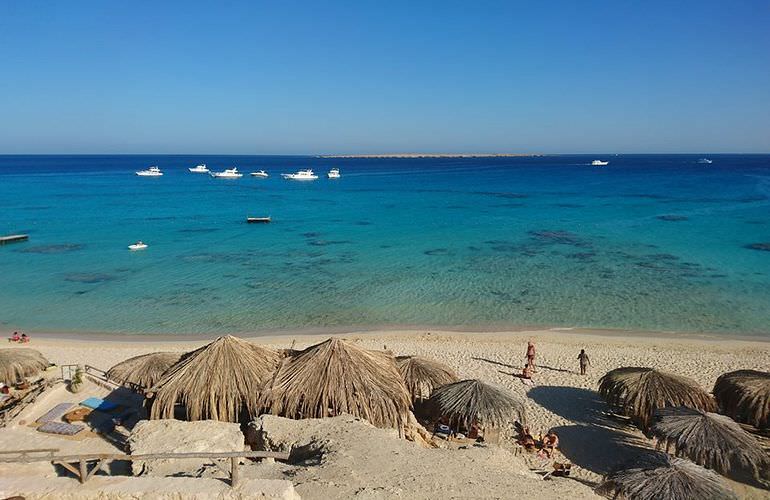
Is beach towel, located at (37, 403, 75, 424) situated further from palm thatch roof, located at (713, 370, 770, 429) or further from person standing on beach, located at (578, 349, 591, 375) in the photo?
palm thatch roof, located at (713, 370, 770, 429)

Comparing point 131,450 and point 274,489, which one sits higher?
point 274,489

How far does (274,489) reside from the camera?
6297 millimetres

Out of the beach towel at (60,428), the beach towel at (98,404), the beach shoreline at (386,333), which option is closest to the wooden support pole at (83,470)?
the beach towel at (60,428)

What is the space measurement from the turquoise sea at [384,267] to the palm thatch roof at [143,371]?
24.7 feet

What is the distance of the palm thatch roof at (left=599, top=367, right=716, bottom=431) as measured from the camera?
11180 mm

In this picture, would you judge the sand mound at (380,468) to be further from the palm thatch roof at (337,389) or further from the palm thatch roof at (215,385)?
the palm thatch roof at (215,385)

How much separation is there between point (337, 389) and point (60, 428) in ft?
20.4

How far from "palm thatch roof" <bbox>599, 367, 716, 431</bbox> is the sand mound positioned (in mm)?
4278

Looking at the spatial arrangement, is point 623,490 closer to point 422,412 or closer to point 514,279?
point 422,412

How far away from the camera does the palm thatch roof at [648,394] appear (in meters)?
11.2

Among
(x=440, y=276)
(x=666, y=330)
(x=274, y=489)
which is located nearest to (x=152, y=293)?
(x=440, y=276)

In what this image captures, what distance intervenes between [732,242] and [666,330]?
2140cm

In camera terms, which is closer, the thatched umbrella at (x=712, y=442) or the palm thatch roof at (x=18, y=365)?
the thatched umbrella at (x=712, y=442)

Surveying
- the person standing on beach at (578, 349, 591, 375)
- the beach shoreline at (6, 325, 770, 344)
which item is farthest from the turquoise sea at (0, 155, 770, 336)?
the person standing on beach at (578, 349, 591, 375)
